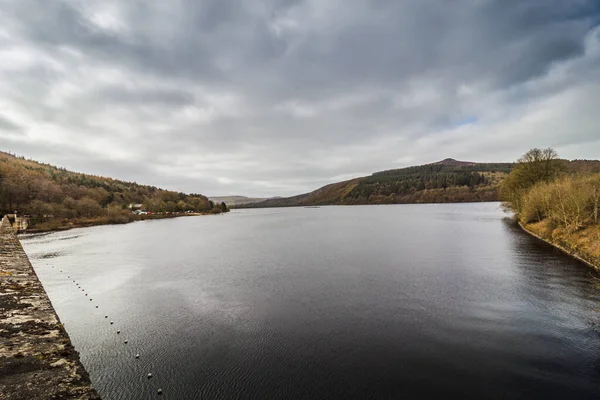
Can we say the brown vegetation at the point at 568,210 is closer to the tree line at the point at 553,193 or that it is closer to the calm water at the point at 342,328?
the tree line at the point at 553,193

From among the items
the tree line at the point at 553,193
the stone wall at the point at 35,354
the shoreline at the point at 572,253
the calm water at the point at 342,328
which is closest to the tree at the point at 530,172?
the tree line at the point at 553,193

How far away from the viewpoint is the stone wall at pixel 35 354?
4.59 metres

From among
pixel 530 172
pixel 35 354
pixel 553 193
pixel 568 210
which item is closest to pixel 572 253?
pixel 568 210

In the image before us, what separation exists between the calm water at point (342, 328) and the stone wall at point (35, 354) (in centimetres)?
360

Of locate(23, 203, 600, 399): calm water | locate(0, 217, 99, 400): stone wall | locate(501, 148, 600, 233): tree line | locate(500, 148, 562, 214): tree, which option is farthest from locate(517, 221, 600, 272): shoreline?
locate(0, 217, 99, 400): stone wall

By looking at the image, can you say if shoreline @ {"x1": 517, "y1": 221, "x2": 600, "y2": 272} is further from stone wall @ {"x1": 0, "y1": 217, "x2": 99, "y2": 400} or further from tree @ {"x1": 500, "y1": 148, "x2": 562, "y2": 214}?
stone wall @ {"x1": 0, "y1": 217, "x2": 99, "y2": 400}

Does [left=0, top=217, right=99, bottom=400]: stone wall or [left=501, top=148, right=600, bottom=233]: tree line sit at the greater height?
[left=501, top=148, right=600, bottom=233]: tree line

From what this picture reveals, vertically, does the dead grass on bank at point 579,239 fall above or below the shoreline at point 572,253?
above

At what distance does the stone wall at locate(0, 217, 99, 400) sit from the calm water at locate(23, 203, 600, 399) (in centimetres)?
360

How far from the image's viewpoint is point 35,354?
5688 millimetres

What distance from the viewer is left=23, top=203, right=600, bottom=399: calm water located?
949 centimetres

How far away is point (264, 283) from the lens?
21.4m

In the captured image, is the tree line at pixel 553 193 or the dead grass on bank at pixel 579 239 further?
the tree line at pixel 553 193

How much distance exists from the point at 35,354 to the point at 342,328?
430 inches
